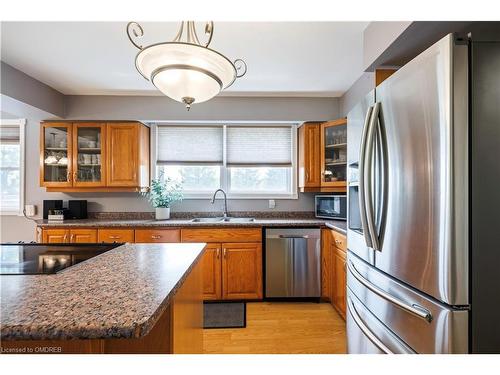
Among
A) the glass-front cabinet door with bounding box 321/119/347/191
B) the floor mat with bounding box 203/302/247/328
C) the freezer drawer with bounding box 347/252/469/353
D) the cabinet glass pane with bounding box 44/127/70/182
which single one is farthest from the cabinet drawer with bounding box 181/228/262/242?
the cabinet glass pane with bounding box 44/127/70/182

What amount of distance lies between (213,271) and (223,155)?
5.04 feet

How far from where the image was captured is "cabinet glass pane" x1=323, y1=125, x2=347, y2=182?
3.17 metres

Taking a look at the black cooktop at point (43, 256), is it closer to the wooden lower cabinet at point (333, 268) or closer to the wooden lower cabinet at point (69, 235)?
the wooden lower cabinet at point (69, 235)

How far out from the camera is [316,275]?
2.93m

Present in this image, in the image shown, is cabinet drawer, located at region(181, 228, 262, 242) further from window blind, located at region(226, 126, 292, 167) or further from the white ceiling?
the white ceiling

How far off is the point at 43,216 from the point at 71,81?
184 centimetres

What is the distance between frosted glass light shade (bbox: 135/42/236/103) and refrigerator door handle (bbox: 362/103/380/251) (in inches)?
29.1

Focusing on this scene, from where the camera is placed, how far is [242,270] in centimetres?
295

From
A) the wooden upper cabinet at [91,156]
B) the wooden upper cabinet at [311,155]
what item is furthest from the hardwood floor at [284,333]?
the wooden upper cabinet at [91,156]

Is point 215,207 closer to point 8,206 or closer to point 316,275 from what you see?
point 316,275

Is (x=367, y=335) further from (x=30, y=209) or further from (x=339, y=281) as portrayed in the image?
(x=30, y=209)

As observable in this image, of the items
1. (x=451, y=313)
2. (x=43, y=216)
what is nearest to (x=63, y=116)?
(x=43, y=216)

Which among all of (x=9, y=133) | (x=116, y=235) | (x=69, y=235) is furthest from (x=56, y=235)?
(x=9, y=133)

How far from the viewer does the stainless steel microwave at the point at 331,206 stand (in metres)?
3.06
